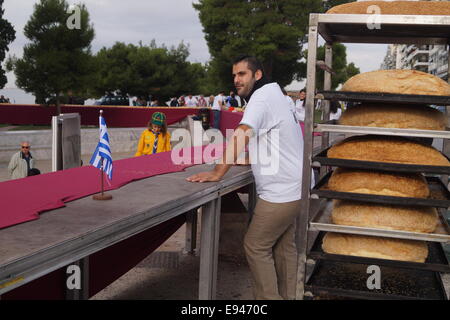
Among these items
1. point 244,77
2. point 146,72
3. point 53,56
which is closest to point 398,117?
point 244,77

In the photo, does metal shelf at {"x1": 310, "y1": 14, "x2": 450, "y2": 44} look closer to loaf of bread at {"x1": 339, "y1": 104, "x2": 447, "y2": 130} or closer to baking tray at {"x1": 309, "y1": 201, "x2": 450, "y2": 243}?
loaf of bread at {"x1": 339, "y1": 104, "x2": 447, "y2": 130}

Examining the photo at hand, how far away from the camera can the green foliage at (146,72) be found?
6234 cm

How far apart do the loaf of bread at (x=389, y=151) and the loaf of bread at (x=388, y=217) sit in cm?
31

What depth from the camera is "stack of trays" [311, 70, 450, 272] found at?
3.28 metres

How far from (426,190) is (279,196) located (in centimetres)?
112

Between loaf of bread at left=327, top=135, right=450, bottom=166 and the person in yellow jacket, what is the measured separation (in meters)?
5.03

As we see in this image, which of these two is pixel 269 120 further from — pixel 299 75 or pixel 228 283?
pixel 299 75

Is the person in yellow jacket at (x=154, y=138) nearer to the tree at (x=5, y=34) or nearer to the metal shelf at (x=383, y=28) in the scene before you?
the metal shelf at (x=383, y=28)

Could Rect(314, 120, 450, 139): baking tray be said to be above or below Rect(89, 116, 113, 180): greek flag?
above

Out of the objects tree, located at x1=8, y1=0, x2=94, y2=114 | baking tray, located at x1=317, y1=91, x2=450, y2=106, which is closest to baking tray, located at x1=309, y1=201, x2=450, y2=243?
baking tray, located at x1=317, y1=91, x2=450, y2=106

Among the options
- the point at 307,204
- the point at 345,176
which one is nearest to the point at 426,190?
the point at 345,176

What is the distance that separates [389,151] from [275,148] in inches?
39.6

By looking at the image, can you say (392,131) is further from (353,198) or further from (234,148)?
(234,148)

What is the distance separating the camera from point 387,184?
3365mm
